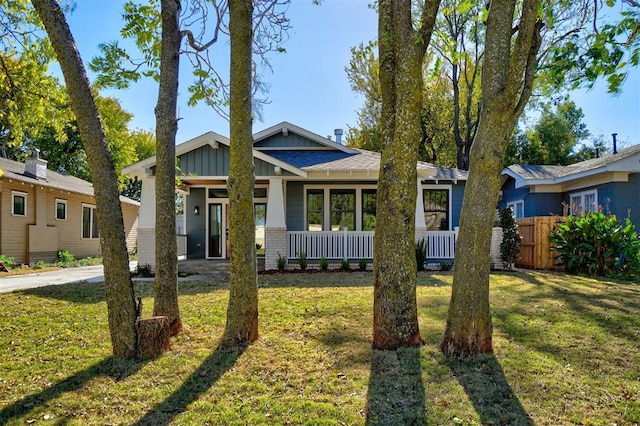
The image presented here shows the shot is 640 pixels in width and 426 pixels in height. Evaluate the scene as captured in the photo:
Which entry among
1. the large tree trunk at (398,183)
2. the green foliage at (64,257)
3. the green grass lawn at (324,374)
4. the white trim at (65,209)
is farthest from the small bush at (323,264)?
the white trim at (65,209)

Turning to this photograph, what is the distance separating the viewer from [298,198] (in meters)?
13.9

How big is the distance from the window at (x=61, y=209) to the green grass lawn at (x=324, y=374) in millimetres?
12468

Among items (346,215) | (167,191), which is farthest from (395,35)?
(346,215)

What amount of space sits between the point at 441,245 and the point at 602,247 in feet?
13.3

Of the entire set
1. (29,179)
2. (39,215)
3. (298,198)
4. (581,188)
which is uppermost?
(29,179)

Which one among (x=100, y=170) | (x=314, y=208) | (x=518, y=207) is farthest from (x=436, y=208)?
(x=100, y=170)

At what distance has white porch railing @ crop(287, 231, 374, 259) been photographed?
41.2 ft

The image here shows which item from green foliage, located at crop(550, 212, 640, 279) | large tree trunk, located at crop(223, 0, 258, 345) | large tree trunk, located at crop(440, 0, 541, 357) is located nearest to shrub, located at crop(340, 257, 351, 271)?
green foliage, located at crop(550, 212, 640, 279)

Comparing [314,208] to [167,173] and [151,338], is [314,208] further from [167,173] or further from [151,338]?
[151,338]

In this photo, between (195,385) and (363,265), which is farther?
(363,265)

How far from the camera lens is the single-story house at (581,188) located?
1330cm

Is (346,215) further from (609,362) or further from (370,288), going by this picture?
(609,362)

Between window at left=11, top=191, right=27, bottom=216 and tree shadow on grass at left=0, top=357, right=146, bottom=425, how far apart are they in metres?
13.3

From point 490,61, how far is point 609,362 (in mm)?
3081
